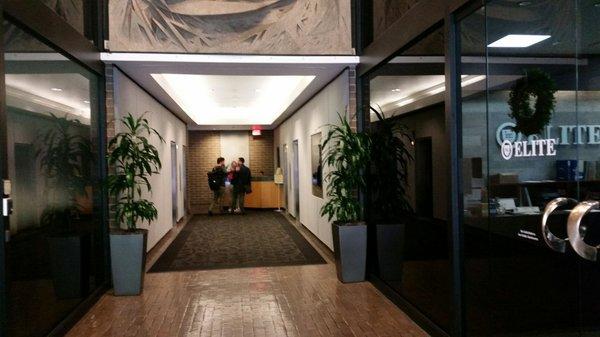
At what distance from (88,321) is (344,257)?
2.68m

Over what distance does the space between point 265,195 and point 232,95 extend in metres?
4.13

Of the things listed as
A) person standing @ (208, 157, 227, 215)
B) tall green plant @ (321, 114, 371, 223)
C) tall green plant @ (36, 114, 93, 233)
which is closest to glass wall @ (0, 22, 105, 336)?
tall green plant @ (36, 114, 93, 233)

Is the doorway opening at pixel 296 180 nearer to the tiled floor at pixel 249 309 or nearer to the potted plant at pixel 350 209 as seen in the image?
the tiled floor at pixel 249 309

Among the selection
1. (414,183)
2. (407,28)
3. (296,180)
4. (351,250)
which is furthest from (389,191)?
(296,180)

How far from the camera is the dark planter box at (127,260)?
192 inches

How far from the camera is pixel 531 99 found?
3.22 meters

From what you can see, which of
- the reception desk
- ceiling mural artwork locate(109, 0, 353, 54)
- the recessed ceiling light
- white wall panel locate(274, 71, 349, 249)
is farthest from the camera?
the reception desk

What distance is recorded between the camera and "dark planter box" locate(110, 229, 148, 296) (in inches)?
192

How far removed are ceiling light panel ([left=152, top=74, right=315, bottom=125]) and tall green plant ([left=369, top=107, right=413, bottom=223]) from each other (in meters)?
1.97

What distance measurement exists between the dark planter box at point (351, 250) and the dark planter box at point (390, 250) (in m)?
0.18

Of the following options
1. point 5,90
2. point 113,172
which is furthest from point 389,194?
point 5,90

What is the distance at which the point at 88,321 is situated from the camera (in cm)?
420

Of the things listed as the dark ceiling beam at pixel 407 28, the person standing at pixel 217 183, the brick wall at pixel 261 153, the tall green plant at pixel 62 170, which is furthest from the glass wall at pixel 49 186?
the brick wall at pixel 261 153

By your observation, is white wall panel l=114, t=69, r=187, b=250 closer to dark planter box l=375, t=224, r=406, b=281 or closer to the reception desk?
the reception desk
